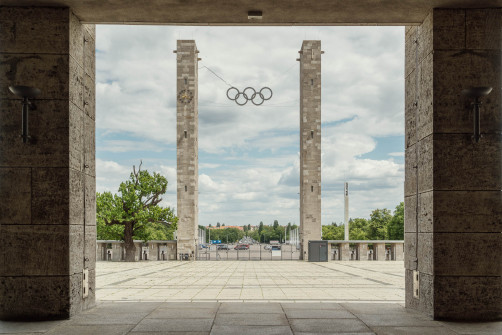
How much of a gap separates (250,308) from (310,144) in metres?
32.5

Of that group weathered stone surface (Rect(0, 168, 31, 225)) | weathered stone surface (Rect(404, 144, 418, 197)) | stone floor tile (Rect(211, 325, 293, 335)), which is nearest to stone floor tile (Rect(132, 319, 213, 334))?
stone floor tile (Rect(211, 325, 293, 335))

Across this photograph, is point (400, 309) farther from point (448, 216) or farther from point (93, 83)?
point (93, 83)

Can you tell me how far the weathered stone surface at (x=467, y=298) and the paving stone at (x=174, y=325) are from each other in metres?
4.01

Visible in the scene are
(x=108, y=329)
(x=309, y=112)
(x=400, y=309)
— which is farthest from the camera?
(x=309, y=112)

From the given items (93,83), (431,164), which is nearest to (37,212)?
(93,83)

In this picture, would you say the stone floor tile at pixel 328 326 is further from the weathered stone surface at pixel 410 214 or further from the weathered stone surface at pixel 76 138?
the weathered stone surface at pixel 76 138

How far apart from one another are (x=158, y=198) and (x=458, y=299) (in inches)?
1171

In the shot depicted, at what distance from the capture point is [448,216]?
8.55 m

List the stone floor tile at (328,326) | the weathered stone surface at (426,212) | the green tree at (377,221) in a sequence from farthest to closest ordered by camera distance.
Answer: the green tree at (377,221), the weathered stone surface at (426,212), the stone floor tile at (328,326)

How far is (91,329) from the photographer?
7.70 m

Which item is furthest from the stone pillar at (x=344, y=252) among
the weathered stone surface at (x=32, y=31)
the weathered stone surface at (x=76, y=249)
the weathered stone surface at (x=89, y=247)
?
the weathered stone surface at (x=32, y=31)

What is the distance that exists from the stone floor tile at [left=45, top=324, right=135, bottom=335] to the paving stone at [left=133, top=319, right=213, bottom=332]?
237 mm

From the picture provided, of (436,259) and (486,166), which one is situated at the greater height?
(486,166)

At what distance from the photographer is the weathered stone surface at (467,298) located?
8438mm
